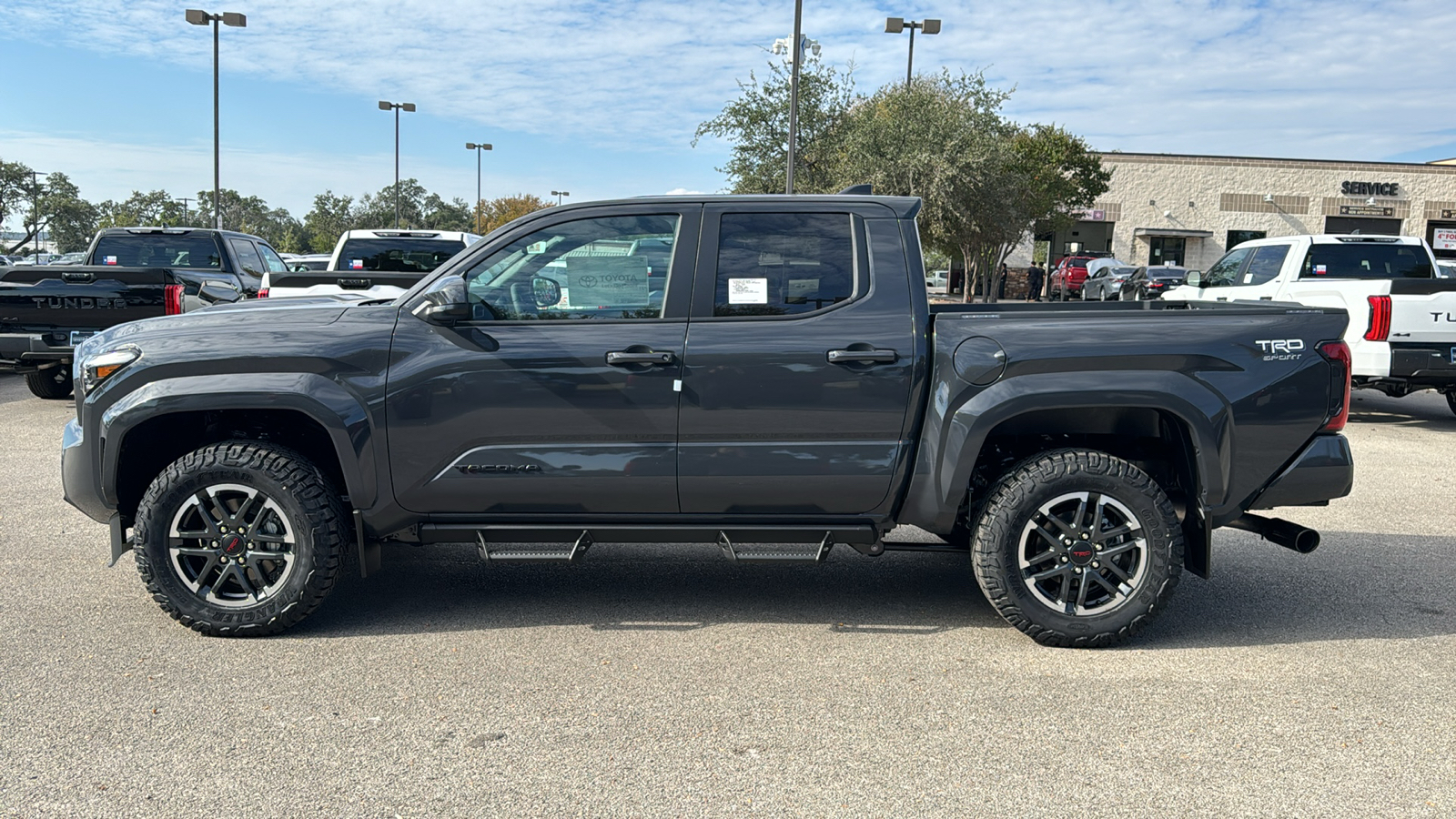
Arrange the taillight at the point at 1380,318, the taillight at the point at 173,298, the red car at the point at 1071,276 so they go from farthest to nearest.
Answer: the red car at the point at 1071,276
the taillight at the point at 173,298
the taillight at the point at 1380,318

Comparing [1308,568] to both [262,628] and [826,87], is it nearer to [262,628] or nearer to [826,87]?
[262,628]

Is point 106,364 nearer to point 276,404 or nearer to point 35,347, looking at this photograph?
point 276,404

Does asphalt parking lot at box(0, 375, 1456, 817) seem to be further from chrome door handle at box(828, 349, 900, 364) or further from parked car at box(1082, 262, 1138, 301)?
parked car at box(1082, 262, 1138, 301)

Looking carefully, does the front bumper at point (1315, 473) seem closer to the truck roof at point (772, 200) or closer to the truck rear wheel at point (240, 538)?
the truck roof at point (772, 200)

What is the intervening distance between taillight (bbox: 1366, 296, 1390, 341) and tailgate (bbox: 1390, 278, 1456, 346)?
0.12 meters

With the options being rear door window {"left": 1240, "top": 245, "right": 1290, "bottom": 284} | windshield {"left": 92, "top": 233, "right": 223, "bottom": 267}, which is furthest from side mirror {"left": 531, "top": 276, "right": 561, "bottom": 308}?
rear door window {"left": 1240, "top": 245, "right": 1290, "bottom": 284}

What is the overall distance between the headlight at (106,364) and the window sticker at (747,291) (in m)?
2.50

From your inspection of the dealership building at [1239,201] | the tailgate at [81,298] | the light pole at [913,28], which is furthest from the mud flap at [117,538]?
the dealership building at [1239,201]

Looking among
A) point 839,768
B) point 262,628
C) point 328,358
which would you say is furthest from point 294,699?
point 839,768

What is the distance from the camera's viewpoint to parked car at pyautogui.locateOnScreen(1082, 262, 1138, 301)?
3438 cm

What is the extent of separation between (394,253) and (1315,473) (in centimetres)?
990

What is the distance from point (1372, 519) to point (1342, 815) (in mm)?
4588

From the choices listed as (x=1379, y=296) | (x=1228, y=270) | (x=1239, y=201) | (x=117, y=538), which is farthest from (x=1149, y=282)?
(x=1239, y=201)

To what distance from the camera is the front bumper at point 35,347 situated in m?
10.5
